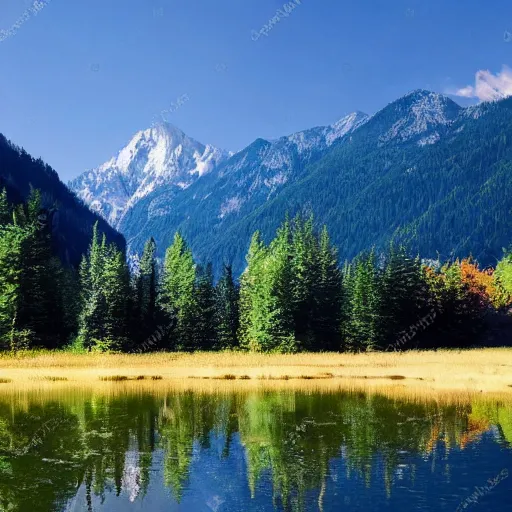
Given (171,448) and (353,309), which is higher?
(353,309)

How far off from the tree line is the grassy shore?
871cm

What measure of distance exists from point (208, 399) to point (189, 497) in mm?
20991

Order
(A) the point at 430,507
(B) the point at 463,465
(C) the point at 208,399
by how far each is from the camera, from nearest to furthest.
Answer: (A) the point at 430,507 → (B) the point at 463,465 → (C) the point at 208,399

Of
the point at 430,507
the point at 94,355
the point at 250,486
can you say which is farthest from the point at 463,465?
the point at 94,355

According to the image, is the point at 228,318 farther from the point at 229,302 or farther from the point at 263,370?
the point at 263,370

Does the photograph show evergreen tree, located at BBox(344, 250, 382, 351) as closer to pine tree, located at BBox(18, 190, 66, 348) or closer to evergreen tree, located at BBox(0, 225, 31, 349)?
pine tree, located at BBox(18, 190, 66, 348)

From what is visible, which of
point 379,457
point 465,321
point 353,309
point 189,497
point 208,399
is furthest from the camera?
point 465,321

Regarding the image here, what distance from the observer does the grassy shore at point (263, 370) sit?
159 feet

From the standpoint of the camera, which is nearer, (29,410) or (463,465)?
(463,465)

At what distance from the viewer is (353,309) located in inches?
3477

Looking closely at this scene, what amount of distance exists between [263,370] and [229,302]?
1450 inches

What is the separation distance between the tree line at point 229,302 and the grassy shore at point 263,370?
8.71 m

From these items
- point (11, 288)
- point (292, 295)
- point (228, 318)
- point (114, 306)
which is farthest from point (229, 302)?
point (11, 288)

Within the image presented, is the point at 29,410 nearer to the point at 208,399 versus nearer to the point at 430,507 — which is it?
the point at 208,399
